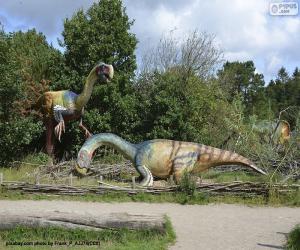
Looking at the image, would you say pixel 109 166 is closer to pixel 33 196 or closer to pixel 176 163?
pixel 176 163

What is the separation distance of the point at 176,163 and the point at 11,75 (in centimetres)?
604

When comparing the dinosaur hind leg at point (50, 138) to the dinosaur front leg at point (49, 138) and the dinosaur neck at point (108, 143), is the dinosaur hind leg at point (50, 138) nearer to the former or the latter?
the dinosaur front leg at point (49, 138)

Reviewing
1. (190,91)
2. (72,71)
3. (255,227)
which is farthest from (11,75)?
(255,227)

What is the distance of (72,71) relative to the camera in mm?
18516

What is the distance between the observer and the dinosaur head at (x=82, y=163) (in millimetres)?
13195

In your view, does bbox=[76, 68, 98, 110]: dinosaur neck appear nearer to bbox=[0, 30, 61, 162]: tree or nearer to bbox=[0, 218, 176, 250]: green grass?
bbox=[0, 30, 61, 162]: tree

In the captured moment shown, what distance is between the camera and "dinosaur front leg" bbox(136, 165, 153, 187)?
1219cm

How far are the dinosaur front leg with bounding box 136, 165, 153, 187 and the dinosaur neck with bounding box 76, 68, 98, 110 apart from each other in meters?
3.85

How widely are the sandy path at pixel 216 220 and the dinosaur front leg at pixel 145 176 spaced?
157 centimetres

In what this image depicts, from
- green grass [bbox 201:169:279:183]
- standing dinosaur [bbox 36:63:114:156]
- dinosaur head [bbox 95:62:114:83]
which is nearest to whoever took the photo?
green grass [bbox 201:169:279:183]

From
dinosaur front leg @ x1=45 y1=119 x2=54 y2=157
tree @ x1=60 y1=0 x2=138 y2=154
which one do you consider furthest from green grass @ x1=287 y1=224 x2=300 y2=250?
tree @ x1=60 y1=0 x2=138 y2=154

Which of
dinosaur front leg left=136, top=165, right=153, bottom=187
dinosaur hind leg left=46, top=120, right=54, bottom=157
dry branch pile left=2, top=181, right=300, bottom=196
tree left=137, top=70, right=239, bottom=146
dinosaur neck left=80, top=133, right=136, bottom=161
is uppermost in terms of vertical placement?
tree left=137, top=70, right=239, bottom=146

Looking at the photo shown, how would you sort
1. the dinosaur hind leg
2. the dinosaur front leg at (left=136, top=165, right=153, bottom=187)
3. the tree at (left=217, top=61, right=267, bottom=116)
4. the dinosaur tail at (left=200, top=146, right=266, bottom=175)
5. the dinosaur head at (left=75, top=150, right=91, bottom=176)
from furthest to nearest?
1. the tree at (left=217, top=61, right=267, bottom=116)
2. the dinosaur hind leg
3. the dinosaur head at (left=75, top=150, right=91, bottom=176)
4. the dinosaur tail at (left=200, top=146, right=266, bottom=175)
5. the dinosaur front leg at (left=136, top=165, right=153, bottom=187)

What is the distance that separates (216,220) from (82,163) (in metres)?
5.20
